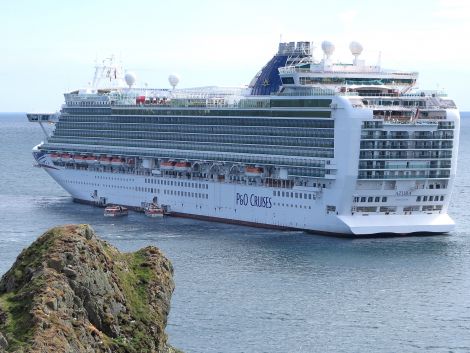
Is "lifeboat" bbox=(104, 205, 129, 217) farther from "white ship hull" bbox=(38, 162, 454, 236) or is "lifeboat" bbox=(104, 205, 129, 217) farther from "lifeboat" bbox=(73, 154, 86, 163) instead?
"lifeboat" bbox=(73, 154, 86, 163)

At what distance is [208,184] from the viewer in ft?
292

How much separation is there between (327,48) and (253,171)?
A: 1074cm

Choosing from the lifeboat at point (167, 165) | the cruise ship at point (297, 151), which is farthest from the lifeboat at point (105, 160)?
the lifeboat at point (167, 165)

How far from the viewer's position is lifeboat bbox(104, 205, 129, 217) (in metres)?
91.1

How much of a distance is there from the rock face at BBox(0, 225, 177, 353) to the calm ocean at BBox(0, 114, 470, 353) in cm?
1699

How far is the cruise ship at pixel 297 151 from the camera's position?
3019 inches

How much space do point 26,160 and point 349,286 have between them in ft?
371

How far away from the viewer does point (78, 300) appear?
83.6ft

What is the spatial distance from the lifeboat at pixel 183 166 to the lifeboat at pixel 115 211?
551 centimetres

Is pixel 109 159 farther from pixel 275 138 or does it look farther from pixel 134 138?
pixel 275 138

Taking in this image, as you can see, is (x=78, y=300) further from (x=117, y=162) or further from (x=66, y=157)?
(x=66, y=157)

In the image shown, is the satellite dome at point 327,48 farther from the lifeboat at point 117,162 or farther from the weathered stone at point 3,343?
the weathered stone at point 3,343

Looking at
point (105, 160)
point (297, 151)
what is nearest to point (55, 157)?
point (105, 160)

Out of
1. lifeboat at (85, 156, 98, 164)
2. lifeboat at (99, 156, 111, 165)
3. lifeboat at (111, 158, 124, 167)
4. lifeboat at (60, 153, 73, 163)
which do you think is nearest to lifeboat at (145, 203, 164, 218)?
lifeboat at (111, 158, 124, 167)
